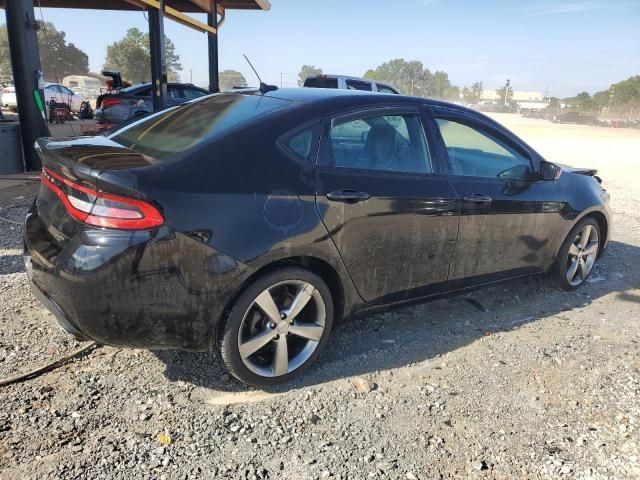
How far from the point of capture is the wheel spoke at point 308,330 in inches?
116

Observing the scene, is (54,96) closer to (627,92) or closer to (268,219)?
(268,219)

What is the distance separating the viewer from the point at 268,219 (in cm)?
266

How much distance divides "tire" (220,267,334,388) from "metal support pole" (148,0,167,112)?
28.2 feet

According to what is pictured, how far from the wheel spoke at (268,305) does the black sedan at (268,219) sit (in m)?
0.01

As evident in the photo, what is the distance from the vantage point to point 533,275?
4316 mm

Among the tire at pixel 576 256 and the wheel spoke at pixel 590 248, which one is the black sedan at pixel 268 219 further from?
the wheel spoke at pixel 590 248

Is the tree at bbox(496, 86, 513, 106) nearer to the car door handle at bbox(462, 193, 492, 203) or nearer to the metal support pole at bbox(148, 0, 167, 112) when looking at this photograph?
the metal support pole at bbox(148, 0, 167, 112)

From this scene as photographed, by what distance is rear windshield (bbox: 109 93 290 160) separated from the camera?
282 centimetres

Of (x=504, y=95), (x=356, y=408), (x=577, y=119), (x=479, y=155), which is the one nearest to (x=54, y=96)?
(x=479, y=155)

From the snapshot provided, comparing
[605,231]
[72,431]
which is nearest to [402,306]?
[72,431]

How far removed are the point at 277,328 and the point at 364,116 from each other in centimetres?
142

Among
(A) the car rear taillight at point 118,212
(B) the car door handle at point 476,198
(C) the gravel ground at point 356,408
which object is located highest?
(A) the car rear taillight at point 118,212

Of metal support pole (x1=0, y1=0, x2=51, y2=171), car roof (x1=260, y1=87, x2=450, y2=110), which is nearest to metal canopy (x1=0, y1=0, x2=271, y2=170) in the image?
metal support pole (x1=0, y1=0, x2=51, y2=171)

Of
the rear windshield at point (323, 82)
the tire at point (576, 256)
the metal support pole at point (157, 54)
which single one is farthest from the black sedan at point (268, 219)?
the rear windshield at point (323, 82)
